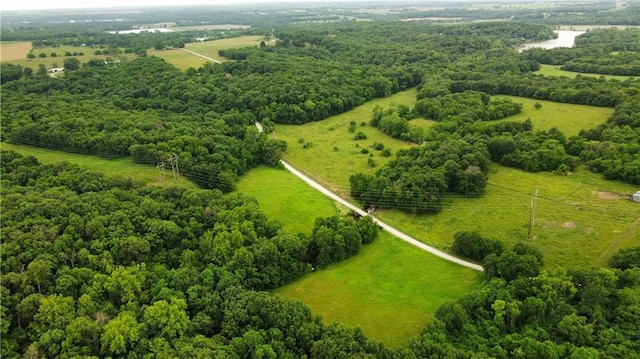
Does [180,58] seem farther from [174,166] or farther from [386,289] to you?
[386,289]

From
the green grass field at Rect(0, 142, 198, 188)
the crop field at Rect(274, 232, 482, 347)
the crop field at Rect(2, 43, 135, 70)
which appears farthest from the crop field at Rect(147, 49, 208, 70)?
the crop field at Rect(274, 232, 482, 347)

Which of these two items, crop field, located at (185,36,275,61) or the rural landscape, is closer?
the rural landscape

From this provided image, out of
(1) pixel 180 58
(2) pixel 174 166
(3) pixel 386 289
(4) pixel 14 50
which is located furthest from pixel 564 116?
(4) pixel 14 50

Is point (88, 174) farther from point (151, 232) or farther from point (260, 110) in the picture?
point (260, 110)

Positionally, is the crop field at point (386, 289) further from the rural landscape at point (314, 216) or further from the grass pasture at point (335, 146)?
the grass pasture at point (335, 146)

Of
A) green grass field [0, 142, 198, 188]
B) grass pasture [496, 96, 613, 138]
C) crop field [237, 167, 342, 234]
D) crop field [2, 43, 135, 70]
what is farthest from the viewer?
crop field [2, 43, 135, 70]

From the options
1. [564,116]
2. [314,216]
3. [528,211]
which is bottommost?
[314,216]

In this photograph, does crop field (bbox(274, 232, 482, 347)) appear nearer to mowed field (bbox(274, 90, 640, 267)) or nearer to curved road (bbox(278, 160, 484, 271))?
curved road (bbox(278, 160, 484, 271))

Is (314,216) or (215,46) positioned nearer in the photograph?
(314,216)
